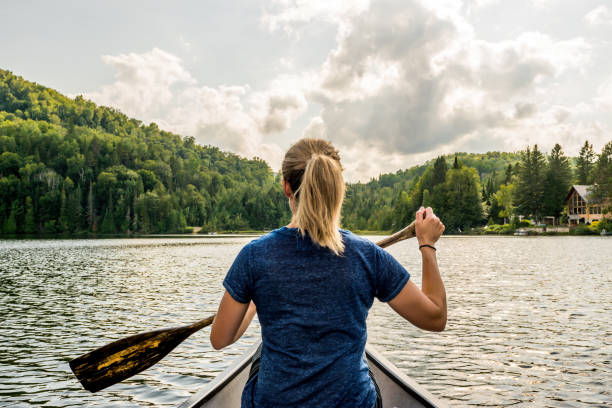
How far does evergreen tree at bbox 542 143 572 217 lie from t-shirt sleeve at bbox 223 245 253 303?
94.0 m

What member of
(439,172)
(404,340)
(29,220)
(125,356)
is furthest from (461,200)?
(125,356)

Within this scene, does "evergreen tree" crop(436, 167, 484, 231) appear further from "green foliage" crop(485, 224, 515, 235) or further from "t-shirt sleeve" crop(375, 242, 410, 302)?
"t-shirt sleeve" crop(375, 242, 410, 302)

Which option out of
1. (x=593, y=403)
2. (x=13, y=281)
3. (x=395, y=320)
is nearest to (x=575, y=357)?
(x=593, y=403)

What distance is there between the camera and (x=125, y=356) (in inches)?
144

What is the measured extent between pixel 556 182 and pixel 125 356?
3765 inches

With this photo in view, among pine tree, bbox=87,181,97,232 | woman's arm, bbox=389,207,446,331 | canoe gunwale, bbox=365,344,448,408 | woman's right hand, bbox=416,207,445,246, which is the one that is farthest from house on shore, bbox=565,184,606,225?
pine tree, bbox=87,181,97,232

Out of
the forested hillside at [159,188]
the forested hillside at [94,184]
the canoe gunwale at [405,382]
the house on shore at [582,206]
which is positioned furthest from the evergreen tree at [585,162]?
the canoe gunwale at [405,382]

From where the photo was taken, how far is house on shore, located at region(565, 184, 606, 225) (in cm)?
7806

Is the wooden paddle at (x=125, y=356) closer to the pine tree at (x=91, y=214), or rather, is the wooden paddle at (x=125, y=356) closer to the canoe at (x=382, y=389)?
the canoe at (x=382, y=389)

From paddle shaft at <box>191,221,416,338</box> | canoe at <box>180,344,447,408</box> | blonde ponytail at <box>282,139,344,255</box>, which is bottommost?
canoe at <box>180,344,447,408</box>

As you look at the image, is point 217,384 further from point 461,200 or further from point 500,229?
point 461,200

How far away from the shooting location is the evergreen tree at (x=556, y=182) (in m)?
85.6

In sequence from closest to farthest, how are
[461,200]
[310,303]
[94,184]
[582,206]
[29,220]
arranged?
[310,303] → [582,206] → [461,200] → [29,220] → [94,184]

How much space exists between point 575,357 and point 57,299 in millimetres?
14774
